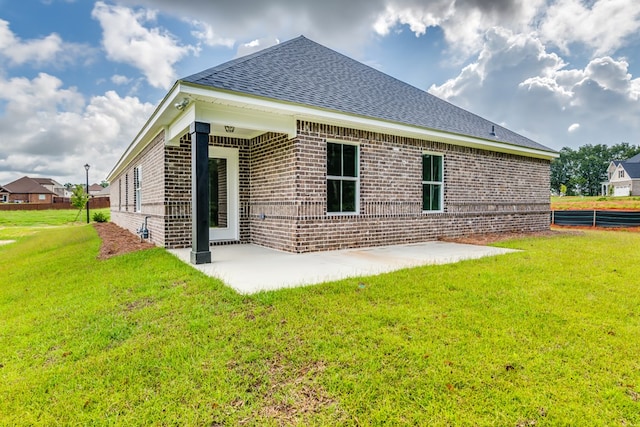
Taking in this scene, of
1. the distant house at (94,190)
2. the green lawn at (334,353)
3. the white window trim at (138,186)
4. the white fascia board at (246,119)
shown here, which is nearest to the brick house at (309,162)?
the white fascia board at (246,119)

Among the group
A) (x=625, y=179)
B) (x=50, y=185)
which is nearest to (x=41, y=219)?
(x=50, y=185)

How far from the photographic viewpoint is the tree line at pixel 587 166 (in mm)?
66562

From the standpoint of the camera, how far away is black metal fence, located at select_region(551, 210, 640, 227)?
48.4 feet

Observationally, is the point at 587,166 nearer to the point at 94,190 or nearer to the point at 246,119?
the point at 246,119

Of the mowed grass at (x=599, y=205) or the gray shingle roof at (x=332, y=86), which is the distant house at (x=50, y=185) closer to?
the gray shingle roof at (x=332, y=86)

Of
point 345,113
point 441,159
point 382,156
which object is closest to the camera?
point 345,113

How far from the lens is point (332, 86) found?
8.82 meters

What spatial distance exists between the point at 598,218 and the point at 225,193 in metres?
17.1

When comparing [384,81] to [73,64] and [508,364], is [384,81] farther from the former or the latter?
[73,64]

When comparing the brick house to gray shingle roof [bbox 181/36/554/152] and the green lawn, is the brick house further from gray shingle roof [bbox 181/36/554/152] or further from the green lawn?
the green lawn

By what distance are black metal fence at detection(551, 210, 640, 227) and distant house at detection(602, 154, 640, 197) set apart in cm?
4360

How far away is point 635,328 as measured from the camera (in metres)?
3.29

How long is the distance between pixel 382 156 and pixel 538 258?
13.5 feet

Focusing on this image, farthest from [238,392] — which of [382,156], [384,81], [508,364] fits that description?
[384,81]
